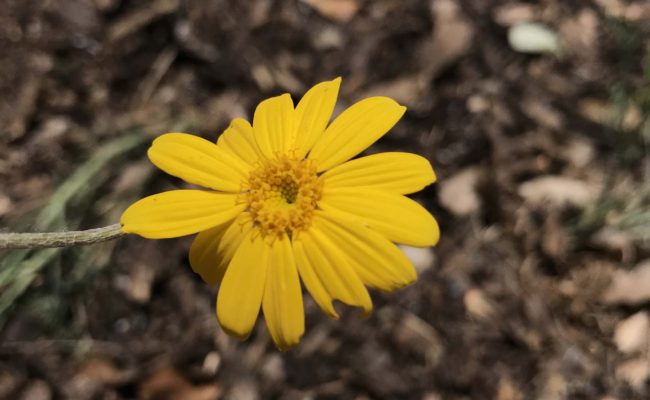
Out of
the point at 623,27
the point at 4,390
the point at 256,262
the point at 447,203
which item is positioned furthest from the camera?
the point at 623,27

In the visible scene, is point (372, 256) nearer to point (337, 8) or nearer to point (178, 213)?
point (178, 213)

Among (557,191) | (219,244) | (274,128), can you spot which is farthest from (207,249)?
(557,191)

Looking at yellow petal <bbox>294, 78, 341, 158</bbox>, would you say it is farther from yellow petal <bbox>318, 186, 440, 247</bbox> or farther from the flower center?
yellow petal <bbox>318, 186, 440, 247</bbox>

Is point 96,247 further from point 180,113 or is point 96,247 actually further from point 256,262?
point 256,262

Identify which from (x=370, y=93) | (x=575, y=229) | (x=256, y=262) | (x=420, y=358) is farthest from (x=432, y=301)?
(x=256, y=262)

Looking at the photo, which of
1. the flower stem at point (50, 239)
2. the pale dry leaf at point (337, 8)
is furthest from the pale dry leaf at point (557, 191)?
the flower stem at point (50, 239)

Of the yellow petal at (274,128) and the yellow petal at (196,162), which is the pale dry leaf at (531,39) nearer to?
the yellow petal at (274,128)

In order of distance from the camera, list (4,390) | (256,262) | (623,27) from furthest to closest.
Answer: (623,27), (4,390), (256,262)
